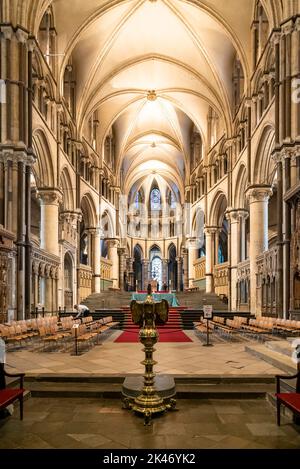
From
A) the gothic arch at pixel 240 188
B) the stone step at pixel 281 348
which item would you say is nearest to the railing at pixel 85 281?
the gothic arch at pixel 240 188

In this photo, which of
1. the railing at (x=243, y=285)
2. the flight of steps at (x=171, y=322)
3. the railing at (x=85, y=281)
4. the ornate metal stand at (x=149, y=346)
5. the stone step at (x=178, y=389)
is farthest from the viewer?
the railing at (x=85, y=281)

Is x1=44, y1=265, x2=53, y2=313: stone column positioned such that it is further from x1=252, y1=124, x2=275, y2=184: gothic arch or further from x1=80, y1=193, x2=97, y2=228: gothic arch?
x1=80, y1=193, x2=97, y2=228: gothic arch

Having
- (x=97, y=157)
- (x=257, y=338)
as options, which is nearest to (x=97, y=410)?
(x=257, y=338)

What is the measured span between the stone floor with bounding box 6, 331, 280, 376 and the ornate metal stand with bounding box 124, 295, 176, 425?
1788 millimetres

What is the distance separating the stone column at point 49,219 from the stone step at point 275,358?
1353cm

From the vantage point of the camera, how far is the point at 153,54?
2681 cm

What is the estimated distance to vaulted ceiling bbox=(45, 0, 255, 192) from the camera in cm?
2139

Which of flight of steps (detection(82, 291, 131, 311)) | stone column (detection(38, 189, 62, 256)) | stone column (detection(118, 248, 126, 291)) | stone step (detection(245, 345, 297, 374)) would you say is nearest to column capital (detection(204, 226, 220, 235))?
flight of steps (detection(82, 291, 131, 311))

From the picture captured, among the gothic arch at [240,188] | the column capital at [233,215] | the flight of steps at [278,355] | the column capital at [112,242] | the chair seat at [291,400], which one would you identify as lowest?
the flight of steps at [278,355]

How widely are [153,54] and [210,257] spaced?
15.2m

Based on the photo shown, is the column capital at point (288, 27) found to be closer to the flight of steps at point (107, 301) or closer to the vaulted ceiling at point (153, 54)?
the vaulted ceiling at point (153, 54)

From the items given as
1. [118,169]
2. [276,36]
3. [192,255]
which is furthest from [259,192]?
[118,169]

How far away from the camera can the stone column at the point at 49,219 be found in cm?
2142

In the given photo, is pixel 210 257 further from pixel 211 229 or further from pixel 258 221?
pixel 258 221
